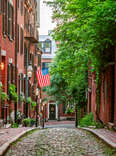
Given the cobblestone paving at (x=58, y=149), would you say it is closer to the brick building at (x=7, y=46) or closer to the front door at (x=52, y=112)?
the brick building at (x=7, y=46)

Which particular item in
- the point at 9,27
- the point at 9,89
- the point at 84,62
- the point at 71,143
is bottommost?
the point at 71,143

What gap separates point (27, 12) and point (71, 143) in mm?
24721

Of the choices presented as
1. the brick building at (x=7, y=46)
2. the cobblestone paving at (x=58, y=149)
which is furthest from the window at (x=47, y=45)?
the cobblestone paving at (x=58, y=149)

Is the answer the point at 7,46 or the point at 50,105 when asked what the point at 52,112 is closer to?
the point at 50,105

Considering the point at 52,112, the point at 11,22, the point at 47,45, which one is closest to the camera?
the point at 11,22

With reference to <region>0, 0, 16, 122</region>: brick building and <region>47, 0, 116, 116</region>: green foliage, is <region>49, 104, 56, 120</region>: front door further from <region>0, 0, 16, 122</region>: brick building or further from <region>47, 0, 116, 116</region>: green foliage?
<region>0, 0, 16, 122</region>: brick building

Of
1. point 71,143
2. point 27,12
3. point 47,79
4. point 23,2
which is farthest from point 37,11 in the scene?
point 71,143

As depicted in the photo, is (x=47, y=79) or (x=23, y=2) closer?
(x=47, y=79)

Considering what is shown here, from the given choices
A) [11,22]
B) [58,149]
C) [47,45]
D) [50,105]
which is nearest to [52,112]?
[50,105]

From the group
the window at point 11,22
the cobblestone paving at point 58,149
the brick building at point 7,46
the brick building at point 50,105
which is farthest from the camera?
the brick building at point 50,105

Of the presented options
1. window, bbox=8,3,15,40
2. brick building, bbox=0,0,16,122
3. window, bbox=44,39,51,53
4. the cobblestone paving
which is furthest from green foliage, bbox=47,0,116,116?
window, bbox=44,39,51,53

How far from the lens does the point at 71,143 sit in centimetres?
1218

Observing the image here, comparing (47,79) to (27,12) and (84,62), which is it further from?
(27,12)

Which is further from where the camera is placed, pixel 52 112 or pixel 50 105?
pixel 50 105
